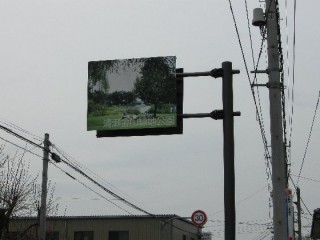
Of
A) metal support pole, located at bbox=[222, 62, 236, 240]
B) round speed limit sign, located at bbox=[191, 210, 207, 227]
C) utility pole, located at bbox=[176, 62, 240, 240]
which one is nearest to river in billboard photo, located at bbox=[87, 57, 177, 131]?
utility pole, located at bbox=[176, 62, 240, 240]

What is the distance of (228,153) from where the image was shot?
352 inches

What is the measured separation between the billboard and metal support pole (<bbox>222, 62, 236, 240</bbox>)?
1308mm

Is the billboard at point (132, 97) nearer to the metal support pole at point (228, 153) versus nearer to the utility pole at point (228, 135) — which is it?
the utility pole at point (228, 135)

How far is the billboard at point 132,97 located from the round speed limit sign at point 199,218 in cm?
1105

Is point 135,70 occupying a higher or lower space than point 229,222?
higher

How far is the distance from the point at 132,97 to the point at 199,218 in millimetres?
11693

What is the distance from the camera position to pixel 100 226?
169 feet

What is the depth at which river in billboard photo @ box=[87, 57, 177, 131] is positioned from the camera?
11078 mm

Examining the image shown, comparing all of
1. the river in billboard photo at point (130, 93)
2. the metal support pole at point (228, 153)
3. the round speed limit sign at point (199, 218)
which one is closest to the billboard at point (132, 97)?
the river in billboard photo at point (130, 93)

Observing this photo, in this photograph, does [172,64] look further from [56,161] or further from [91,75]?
[56,161]

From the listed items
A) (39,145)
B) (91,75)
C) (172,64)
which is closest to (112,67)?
(91,75)

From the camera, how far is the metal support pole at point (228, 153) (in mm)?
8641

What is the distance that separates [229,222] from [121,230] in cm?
4406

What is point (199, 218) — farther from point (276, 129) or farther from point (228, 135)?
point (228, 135)
